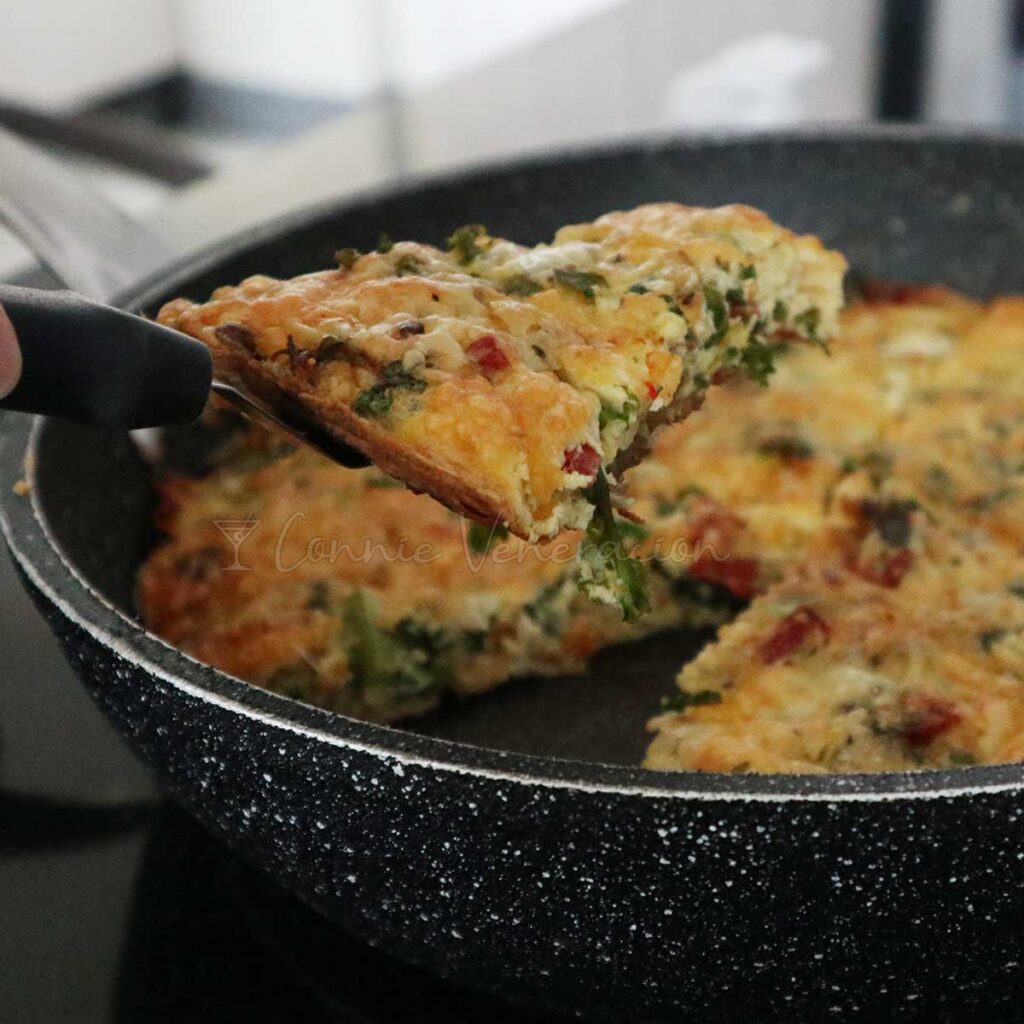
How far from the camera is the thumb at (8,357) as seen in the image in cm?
90

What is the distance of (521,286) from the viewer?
1.28m

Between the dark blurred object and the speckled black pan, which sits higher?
the speckled black pan

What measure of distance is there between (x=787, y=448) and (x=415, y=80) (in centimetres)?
391

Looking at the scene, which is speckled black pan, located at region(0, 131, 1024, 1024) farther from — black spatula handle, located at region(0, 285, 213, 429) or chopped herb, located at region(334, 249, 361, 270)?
chopped herb, located at region(334, 249, 361, 270)

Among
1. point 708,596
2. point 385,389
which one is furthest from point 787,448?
point 385,389

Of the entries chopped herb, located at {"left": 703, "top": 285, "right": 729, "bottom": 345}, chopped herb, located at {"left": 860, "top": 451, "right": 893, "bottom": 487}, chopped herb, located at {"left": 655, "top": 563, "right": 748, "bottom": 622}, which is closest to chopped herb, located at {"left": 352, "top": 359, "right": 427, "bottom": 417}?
chopped herb, located at {"left": 703, "top": 285, "right": 729, "bottom": 345}

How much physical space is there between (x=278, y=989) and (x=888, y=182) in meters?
1.52

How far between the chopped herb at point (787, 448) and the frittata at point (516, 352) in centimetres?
53

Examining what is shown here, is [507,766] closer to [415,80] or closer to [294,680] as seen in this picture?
[294,680]

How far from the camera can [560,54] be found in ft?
11.2

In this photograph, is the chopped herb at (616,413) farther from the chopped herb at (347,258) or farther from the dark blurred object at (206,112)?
the dark blurred object at (206,112)

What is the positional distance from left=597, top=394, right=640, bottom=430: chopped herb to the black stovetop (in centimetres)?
51

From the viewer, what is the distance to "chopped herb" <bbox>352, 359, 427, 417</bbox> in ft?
3.59

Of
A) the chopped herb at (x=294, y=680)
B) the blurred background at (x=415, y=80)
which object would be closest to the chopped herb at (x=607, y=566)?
the chopped herb at (x=294, y=680)
